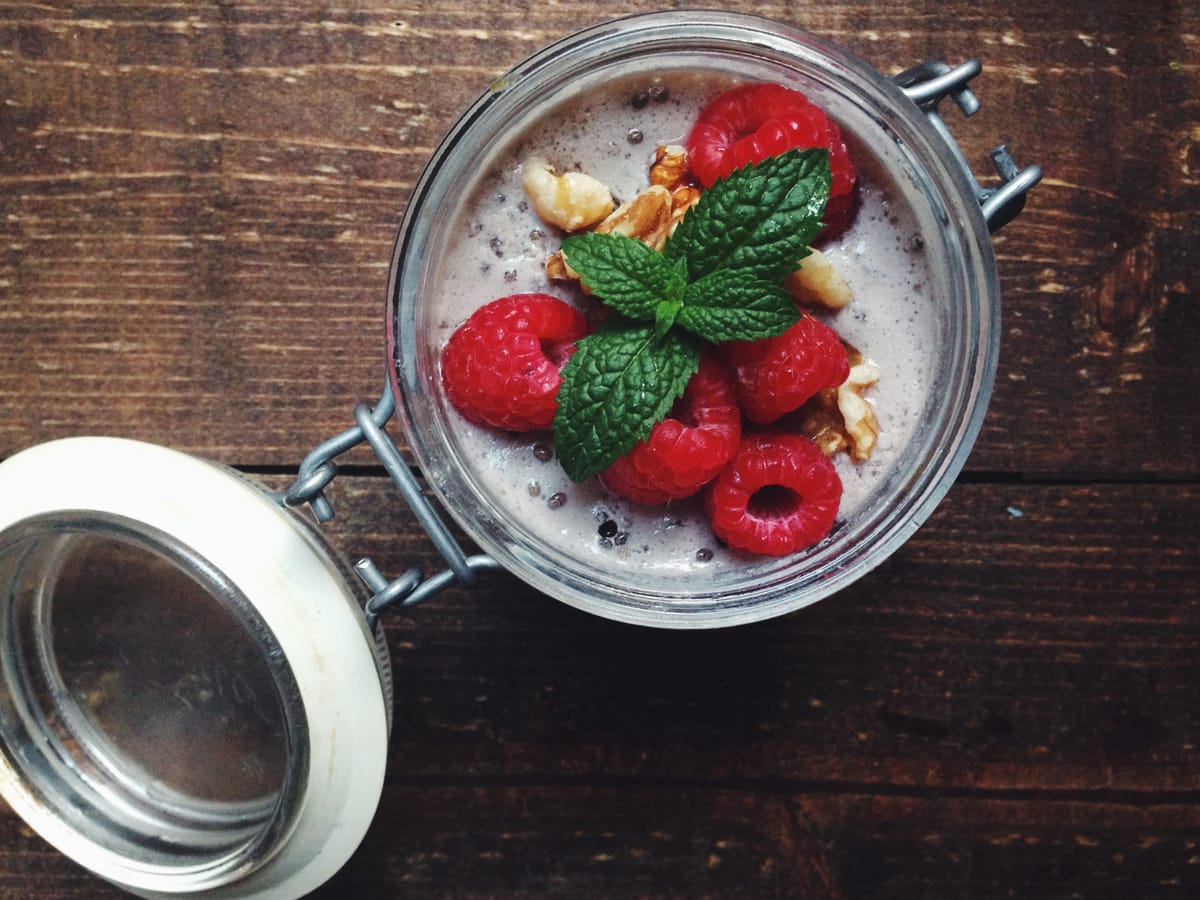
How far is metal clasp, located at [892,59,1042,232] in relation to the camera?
76 cm

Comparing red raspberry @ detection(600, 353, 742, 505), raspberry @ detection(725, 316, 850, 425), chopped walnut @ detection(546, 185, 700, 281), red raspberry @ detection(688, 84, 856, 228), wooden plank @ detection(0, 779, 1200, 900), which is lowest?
wooden plank @ detection(0, 779, 1200, 900)

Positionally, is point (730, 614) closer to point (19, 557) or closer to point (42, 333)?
point (19, 557)

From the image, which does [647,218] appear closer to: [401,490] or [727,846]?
[401,490]

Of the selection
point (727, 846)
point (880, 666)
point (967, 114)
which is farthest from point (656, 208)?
point (727, 846)

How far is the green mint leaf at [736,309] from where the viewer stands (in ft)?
2.16

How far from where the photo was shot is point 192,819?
84cm

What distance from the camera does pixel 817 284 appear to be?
2.36ft

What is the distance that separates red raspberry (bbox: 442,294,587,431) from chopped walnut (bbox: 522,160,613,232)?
5cm

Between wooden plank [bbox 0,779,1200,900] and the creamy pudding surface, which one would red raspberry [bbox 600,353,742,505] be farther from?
wooden plank [bbox 0,779,1200,900]

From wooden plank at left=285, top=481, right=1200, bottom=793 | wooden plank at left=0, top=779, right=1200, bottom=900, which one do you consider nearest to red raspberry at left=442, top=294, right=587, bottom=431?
wooden plank at left=285, top=481, right=1200, bottom=793

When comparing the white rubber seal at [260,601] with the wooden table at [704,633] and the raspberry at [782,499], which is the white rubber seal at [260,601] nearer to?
the wooden table at [704,633]

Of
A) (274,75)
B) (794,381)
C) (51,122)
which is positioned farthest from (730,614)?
(51,122)

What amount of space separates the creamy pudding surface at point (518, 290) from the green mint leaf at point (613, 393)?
0.31 ft

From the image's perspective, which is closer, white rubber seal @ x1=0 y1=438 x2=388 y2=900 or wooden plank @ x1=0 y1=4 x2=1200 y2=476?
white rubber seal @ x1=0 y1=438 x2=388 y2=900
